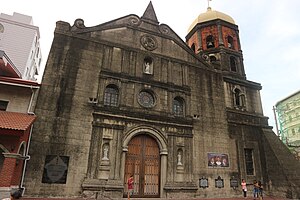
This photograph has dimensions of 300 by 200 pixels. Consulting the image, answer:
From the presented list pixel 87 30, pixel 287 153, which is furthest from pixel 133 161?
pixel 287 153

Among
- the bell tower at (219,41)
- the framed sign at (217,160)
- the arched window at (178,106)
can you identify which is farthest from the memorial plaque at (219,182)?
the bell tower at (219,41)

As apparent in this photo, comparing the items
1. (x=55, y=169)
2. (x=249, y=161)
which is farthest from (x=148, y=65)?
(x=249, y=161)

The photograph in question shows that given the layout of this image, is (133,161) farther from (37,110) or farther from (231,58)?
(231,58)

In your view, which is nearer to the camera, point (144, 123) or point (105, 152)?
point (105, 152)

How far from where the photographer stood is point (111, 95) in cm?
1526

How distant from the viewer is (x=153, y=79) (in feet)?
54.5

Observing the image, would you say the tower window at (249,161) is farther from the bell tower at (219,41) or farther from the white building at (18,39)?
the white building at (18,39)

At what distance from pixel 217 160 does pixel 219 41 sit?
37.0 feet

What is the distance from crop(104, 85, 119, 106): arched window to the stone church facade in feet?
0.22

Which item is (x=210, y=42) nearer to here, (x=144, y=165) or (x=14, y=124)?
(x=144, y=165)

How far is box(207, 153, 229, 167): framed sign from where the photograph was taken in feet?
52.3

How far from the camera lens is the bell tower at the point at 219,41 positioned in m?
21.0

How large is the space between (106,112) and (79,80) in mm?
2689

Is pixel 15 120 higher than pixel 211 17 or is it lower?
lower
